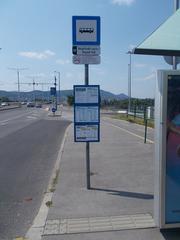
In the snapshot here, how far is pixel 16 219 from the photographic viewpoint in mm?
5887

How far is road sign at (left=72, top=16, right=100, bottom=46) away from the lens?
7.12m

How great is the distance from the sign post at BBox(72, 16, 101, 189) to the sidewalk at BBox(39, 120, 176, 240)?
0.63m

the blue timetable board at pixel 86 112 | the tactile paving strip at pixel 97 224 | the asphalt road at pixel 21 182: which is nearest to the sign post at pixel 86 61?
the blue timetable board at pixel 86 112

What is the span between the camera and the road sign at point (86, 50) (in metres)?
7.23

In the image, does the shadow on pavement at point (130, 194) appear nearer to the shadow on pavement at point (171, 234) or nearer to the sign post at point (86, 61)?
the sign post at point (86, 61)

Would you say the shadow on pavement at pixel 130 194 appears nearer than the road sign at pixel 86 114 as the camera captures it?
Yes

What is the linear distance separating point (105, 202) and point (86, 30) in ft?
10.1

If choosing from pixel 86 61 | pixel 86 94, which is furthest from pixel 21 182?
pixel 86 61

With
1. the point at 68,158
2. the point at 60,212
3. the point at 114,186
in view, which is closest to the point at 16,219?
the point at 60,212

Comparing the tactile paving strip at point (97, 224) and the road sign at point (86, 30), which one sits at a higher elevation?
the road sign at point (86, 30)

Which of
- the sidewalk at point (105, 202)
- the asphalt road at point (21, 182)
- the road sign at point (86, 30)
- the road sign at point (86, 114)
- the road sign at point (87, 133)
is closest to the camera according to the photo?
the sidewalk at point (105, 202)

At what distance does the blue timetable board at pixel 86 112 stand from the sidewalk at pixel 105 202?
3.31ft

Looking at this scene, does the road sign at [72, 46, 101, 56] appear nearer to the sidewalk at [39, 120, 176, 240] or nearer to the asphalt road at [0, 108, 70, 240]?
the sidewalk at [39, 120, 176, 240]

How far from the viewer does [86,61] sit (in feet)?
23.9
